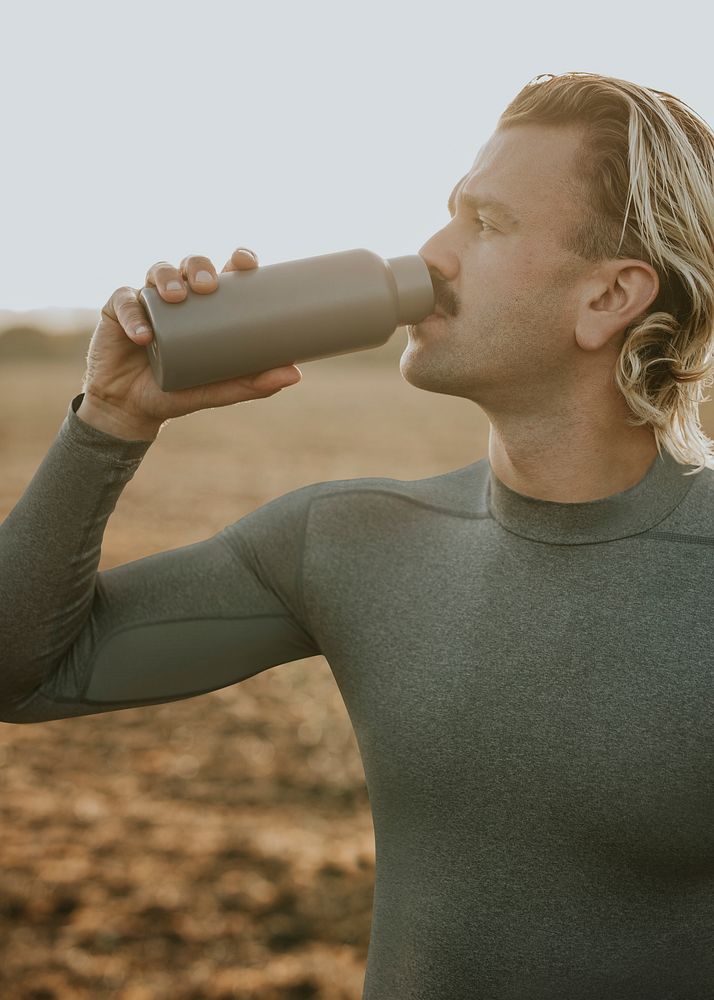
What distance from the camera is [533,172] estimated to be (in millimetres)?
2273

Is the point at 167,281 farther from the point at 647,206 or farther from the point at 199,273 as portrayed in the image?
the point at 647,206

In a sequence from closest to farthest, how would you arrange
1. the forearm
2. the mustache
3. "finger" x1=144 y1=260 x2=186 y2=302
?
"finger" x1=144 y1=260 x2=186 y2=302, the forearm, the mustache

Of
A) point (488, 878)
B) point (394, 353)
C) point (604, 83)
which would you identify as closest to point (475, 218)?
point (604, 83)

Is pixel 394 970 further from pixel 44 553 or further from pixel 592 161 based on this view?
pixel 592 161

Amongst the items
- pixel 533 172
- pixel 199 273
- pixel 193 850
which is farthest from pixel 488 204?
pixel 193 850

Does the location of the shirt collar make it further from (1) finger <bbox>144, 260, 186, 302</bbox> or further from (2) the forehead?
(1) finger <bbox>144, 260, 186, 302</bbox>

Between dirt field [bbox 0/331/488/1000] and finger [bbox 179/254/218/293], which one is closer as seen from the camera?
finger [bbox 179/254/218/293]

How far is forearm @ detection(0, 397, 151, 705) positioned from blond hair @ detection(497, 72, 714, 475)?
1208 mm

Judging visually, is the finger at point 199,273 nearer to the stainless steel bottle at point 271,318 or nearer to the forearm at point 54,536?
the stainless steel bottle at point 271,318

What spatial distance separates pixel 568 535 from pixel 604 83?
114 centimetres

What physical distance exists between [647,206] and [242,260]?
99 cm

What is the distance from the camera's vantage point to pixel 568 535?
219cm

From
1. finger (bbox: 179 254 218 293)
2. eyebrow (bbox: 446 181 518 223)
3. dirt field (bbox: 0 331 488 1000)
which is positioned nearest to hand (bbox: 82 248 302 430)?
finger (bbox: 179 254 218 293)

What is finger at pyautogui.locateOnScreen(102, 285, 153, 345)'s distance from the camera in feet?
6.39
